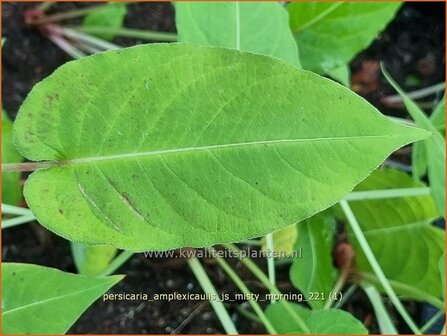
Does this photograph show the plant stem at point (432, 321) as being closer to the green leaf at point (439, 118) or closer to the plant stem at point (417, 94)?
the green leaf at point (439, 118)

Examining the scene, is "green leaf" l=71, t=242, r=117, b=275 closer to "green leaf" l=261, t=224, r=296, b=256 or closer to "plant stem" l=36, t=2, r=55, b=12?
"green leaf" l=261, t=224, r=296, b=256

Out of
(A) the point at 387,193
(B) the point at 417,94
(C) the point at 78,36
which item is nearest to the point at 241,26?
(A) the point at 387,193

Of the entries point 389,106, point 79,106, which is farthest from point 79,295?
point 389,106

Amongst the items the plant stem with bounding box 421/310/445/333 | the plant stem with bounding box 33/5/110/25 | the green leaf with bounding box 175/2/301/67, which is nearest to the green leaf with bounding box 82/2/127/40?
the plant stem with bounding box 33/5/110/25

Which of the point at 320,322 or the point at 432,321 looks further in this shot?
the point at 432,321

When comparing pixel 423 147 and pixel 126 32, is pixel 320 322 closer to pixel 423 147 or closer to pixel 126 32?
pixel 423 147

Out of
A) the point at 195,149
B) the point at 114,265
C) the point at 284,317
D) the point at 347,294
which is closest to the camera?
the point at 195,149
